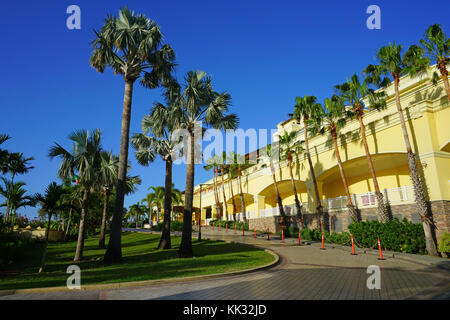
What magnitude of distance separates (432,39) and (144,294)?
65.6ft

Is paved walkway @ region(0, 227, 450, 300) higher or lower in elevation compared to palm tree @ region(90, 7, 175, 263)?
lower

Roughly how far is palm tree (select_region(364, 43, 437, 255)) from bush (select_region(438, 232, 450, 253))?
0.58 metres

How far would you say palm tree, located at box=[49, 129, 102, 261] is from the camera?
16594mm

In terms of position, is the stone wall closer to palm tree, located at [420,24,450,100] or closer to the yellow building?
the yellow building

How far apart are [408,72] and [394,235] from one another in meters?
10.0

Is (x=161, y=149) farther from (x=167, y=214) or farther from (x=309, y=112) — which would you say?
(x=309, y=112)

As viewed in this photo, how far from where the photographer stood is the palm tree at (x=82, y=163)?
16.6 m

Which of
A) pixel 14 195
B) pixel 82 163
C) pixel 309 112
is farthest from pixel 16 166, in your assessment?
pixel 309 112

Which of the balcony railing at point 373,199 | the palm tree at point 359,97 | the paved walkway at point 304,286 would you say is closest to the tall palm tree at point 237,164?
the balcony railing at point 373,199

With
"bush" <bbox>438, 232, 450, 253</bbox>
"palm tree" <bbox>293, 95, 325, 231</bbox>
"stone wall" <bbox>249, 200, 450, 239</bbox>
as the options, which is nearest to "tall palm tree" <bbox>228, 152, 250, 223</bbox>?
"stone wall" <bbox>249, 200, 450, 239</bbox>

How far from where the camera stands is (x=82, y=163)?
16.7 meters

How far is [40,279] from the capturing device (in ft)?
34.0

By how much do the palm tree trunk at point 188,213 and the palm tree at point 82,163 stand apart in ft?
18.5
